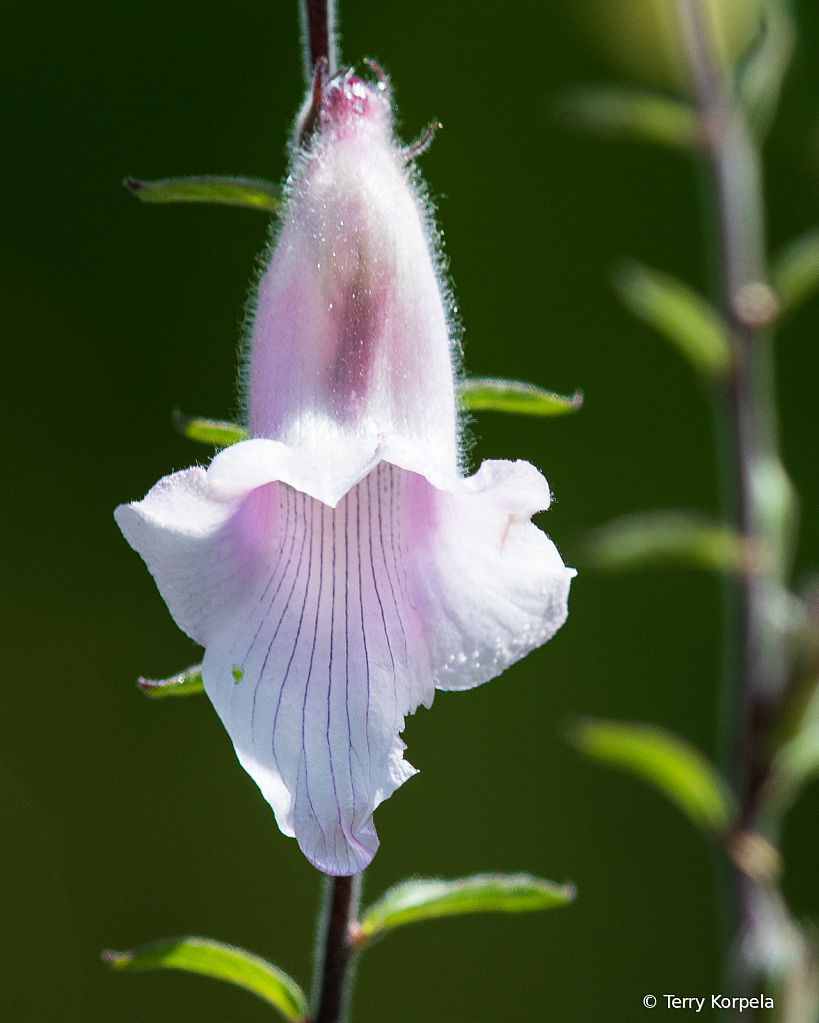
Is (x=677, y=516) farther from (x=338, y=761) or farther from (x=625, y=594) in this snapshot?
(x=625, y=594)

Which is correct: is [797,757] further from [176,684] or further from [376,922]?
[176,684]

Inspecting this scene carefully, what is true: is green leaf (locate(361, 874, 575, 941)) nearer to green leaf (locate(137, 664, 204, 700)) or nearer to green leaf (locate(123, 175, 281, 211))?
green leaf (locate(137, 664, 204, 700))

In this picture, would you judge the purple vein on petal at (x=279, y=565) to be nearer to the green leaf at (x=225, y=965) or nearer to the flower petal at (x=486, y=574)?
the flower petal at (x=486, y=574)

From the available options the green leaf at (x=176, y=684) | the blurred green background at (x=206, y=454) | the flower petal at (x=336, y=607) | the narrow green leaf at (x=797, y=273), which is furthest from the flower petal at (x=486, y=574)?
the blurred green background at (x=206, y=454)

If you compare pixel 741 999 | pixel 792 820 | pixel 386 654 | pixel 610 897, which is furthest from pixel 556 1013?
pixel 386 654

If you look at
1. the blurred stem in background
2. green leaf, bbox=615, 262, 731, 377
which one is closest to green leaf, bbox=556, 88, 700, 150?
the blurred stem in background

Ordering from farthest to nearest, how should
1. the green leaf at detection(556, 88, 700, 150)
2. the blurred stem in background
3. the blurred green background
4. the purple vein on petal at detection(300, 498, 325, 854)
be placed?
the blurred green background → the green leaf at detection(556, 88, 700, 150) → the blurred stem in background → the purple vein on petal at detection(300, 498, 325, 854)

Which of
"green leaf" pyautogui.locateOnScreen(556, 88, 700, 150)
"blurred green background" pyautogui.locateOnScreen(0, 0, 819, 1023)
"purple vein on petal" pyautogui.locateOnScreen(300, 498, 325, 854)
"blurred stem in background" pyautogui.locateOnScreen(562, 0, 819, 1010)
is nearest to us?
"purple vein on petal" pyautogui.locateOnScreen(300, 498, 325, 854)
